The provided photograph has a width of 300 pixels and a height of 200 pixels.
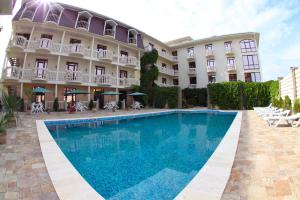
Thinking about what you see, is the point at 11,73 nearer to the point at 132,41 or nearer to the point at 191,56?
the point at 132,41

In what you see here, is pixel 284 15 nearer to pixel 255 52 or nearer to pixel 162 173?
pixel 162 173

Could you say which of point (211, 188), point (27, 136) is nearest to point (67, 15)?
point (27, 136)

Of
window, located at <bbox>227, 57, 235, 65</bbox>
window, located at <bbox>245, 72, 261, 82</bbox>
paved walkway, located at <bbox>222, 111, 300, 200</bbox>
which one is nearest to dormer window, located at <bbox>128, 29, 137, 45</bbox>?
window, located at <bbox>227, 57, 235, 65</bbox>

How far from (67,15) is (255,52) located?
84.0 feet

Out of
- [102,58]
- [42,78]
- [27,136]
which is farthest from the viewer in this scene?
[102,58]

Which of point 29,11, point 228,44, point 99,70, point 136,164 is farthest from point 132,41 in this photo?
point 136,164

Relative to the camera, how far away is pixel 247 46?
26.4 metres

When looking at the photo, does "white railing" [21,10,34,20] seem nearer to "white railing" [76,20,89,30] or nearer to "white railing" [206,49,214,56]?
"white railing" [76,20,89,30]

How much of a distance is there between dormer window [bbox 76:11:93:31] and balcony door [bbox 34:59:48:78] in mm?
5079

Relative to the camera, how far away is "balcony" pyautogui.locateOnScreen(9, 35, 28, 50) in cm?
1539

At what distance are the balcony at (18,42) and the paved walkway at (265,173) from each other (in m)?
18.6

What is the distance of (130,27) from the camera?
2328cm

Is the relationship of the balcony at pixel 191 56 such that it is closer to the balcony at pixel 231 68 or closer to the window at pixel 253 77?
the balcony at pixel 231 68

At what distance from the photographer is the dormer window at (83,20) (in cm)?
1867
